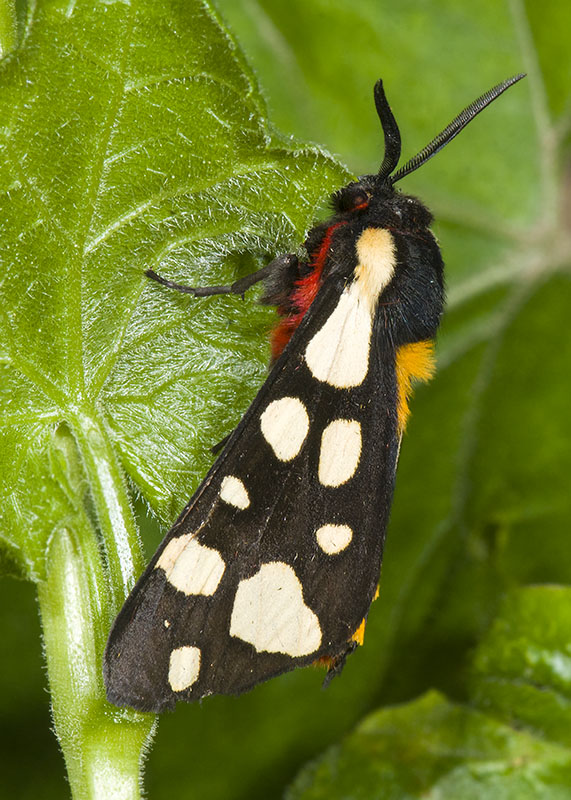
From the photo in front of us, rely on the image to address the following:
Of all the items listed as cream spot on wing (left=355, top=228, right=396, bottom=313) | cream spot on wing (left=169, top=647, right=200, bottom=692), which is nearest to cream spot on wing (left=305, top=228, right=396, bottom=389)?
cream spot on wing (left=355, top=228, right=396, bottom=313)

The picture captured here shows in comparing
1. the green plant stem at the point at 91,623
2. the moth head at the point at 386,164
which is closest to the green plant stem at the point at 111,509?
the green plant stem at the point at 91,623

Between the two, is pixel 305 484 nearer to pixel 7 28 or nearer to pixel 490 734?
pixel 7 28

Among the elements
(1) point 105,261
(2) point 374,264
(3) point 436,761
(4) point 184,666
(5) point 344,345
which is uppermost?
(2) point 374,264

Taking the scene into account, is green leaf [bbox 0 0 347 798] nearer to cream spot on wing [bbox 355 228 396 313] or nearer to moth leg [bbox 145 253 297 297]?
moth leg [bbox 145 253 297 297]

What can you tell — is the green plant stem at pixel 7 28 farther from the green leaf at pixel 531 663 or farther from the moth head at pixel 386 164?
the green leaf at pixel 531 663

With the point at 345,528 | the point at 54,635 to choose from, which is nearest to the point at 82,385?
the point at 54,635

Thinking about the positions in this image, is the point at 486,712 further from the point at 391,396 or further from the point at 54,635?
the point at 54,635

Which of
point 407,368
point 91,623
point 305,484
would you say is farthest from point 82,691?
point 407,368
